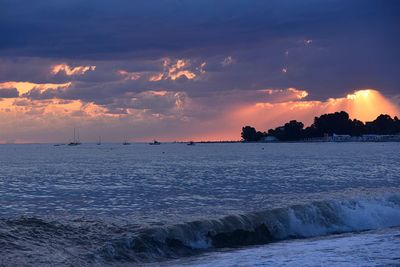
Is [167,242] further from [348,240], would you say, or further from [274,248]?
→ [348,240]

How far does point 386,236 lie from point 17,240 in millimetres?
17567

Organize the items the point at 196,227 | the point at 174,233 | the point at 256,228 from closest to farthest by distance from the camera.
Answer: the point at 174,233 < the point at 196,227 < the point at 256,228

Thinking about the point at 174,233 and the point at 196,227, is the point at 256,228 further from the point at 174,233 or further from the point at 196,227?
the point at 174,233

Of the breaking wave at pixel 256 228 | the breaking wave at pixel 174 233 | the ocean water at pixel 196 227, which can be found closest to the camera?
the ocean water at pixel 196 227

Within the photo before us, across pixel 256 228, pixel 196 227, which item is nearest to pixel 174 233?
pixel 196 227

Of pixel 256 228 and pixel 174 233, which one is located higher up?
pixel 174 233

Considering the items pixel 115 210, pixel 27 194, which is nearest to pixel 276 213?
pixel 115 210

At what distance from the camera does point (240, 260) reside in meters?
22.2

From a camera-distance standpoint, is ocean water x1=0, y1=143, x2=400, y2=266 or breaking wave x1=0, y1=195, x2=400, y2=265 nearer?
ocean water x1=0, y1=143, x2=400, y2=266

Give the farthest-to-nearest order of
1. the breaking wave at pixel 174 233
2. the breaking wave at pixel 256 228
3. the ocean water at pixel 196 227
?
the breaking wave at pixel 256 228 → the breaking wave at pixel 174 233 → the ocean water at pixel 196 227

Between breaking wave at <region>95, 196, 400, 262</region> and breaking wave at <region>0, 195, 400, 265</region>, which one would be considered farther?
breaking wave at <region>95, 196, 400, 262</region>

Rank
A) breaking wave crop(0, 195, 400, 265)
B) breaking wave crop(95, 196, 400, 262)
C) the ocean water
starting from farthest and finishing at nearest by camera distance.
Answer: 1. breaking wave crop(95, 196, 400, 262)
2. breaking wave crop(0, 195, 400, 265)
3. the ocean water

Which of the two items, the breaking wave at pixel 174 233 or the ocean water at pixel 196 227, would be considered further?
the breaking wave at pixel 174 233

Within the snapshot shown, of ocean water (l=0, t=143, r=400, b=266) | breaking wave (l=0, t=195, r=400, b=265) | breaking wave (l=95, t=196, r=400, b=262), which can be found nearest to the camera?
ocean water (l=0, t=143, r=400, b=266)
